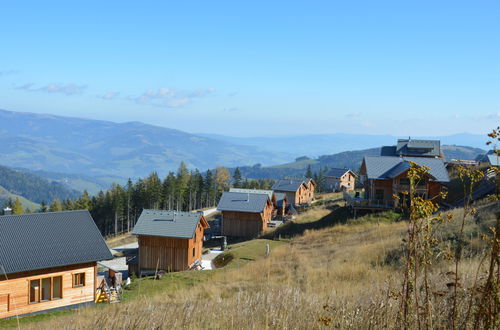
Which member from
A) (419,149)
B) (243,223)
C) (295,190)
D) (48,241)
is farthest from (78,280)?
(295,190)

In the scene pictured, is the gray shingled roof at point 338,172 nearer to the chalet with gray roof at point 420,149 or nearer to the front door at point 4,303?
the chalet with gray roof at point 420,149

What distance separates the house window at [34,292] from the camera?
2105 centimetres

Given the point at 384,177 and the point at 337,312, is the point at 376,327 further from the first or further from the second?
the point at 384,177

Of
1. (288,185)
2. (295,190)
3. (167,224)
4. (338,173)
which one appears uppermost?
(338,173)

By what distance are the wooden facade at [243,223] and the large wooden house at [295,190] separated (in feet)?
61.8

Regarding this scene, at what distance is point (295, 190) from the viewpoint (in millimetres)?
67000

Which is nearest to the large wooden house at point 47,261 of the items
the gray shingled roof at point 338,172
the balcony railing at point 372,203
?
the balcony railing at point 372,203

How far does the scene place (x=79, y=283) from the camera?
23.0m

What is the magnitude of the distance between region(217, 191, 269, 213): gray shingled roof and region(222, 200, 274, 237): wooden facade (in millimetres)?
828

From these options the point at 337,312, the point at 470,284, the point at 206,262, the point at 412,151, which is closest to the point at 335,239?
the point at 206,262

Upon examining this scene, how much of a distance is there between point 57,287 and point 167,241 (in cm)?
1341

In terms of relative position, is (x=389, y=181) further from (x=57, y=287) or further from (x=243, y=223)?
(x=57, y=287)

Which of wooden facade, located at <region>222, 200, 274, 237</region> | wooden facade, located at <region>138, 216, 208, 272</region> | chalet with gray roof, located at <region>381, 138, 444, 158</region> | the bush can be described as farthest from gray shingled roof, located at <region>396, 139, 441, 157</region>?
wooden facade, located at <region>138, 216, 208, 272</region>

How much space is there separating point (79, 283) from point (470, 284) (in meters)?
22.1
